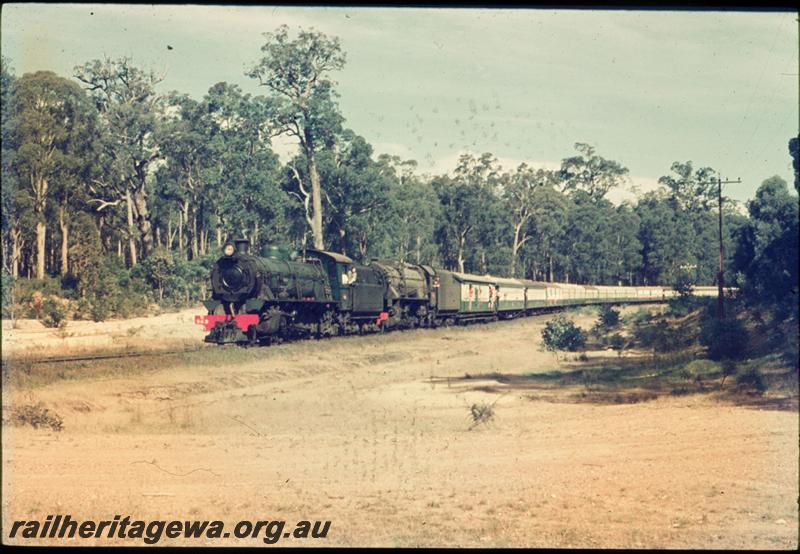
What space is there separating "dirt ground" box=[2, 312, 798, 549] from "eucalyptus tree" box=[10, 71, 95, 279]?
32.0 ft

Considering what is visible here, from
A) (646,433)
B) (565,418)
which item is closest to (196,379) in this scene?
(565,418)

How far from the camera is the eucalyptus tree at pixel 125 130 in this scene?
3331 cm

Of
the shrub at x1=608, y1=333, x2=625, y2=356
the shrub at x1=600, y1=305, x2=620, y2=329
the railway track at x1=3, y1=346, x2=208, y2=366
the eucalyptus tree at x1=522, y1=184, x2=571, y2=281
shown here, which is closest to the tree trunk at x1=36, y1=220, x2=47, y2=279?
the railway track at x1=3, y1=346, x2=208, y2=366

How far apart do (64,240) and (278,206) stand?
50.9ft

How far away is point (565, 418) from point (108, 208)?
24.1m

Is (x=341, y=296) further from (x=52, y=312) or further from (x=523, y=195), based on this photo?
(x=523, y=195)

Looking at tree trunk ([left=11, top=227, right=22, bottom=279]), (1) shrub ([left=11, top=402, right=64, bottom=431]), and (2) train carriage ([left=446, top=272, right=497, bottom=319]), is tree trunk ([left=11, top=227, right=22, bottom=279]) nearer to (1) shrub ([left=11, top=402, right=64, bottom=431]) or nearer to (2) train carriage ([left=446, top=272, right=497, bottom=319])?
(1) shrub ([left=11, top=402, right=64, bottom=431])

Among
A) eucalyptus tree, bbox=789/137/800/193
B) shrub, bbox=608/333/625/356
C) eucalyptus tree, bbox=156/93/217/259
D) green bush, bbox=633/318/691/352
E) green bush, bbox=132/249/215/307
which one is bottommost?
shrub, bbox=608/333/625/356

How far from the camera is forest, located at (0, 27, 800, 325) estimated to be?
2980 centimetres

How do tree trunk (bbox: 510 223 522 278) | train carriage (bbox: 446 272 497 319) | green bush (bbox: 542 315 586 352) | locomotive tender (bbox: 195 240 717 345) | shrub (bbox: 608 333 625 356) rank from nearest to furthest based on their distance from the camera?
locomotive tender (bbox: 195 240 717 345) → shrub (bbox: 608 333 625 356) → green bush (bbox: 542 315 586 352) → train carriage (bbox: 446 272 497 319) → tree trunk (bbox: 510 223 522 278)

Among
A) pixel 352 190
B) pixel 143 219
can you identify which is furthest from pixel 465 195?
pixel 143 219

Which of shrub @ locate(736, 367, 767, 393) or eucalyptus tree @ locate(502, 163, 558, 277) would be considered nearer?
shrub @ locate(736, 367, 767, 393)

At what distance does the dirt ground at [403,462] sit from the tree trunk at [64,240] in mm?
6358

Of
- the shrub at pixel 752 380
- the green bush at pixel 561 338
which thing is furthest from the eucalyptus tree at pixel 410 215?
the shrub at pixel 752 380
